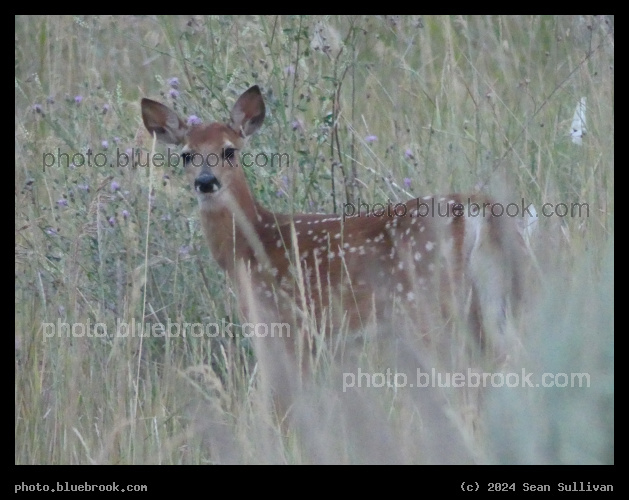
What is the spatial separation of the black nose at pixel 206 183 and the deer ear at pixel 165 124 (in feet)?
1.13

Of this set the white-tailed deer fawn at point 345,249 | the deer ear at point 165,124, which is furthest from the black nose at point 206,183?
the deer ear at point 165,124

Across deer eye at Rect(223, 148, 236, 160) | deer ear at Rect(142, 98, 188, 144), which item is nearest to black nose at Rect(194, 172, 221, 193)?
deer eye at Rect(223, 148, 236, 160)

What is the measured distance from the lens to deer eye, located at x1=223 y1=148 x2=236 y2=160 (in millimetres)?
5156

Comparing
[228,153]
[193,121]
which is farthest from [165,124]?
[228,153]

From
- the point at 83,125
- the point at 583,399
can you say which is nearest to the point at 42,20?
the point at 83,125

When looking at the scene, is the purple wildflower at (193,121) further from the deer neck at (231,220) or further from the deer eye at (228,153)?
the deer neck at (231,220)

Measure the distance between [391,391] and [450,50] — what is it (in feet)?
8.77

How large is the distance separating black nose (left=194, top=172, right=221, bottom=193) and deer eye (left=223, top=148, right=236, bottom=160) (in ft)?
0.56

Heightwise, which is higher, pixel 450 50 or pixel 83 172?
pixel 450 50

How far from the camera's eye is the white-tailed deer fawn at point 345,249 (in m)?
4.36

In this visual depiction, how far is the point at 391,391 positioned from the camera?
154 inches

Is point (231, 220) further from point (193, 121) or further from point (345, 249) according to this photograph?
point (345, 249)

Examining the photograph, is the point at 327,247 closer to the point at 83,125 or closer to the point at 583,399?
the point at 83,125

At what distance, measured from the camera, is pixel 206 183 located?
196 inches
